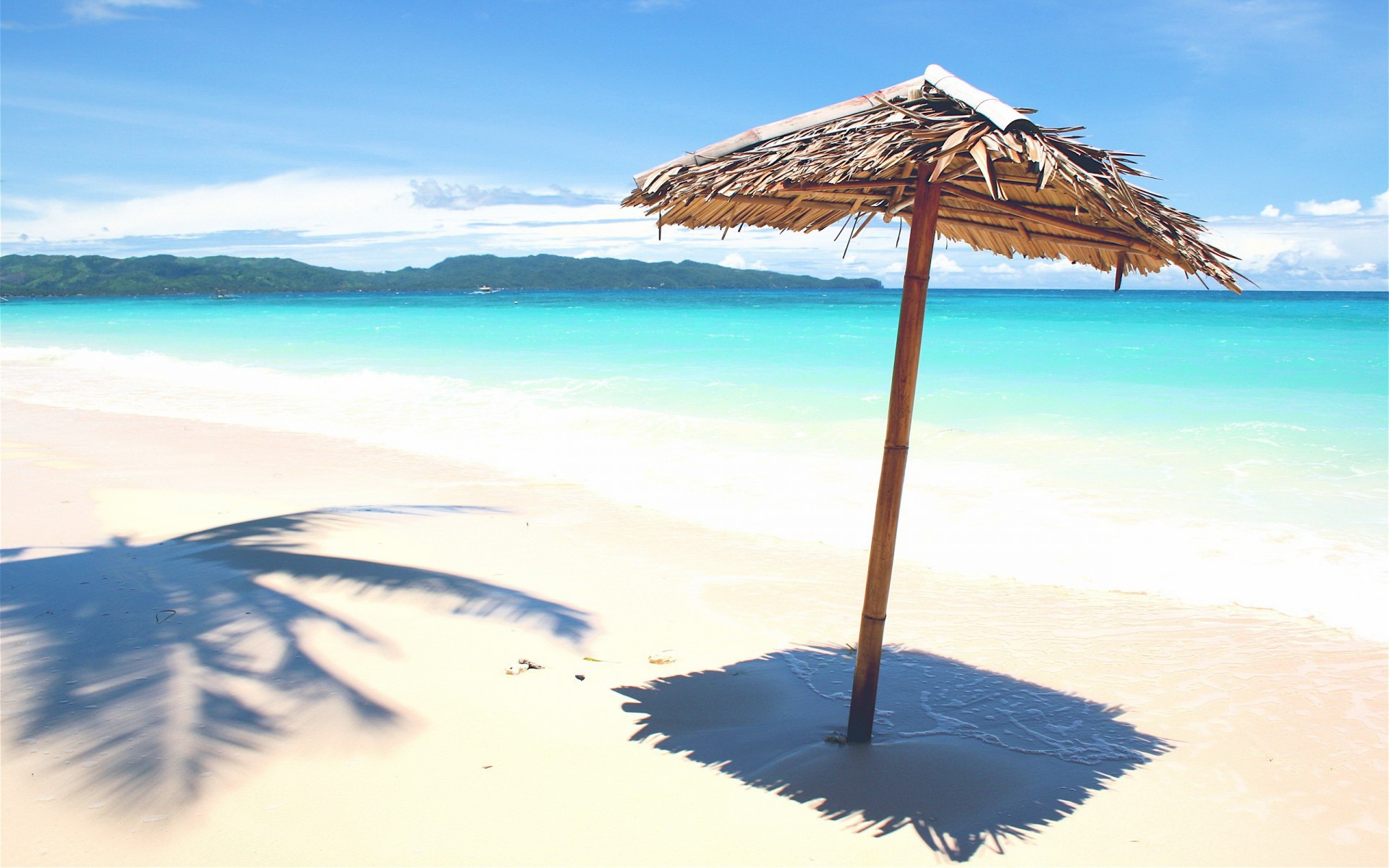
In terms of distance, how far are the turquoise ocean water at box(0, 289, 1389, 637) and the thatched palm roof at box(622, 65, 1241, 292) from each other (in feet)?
9.76

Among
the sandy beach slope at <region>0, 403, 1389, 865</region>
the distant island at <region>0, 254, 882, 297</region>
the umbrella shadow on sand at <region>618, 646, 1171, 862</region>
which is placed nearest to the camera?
the sandy beach slope at <region>0, 403, 1389, 865</region>

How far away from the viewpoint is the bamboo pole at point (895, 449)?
9.18 feet

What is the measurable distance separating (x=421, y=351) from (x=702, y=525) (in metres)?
19.4

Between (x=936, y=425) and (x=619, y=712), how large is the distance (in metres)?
9.25

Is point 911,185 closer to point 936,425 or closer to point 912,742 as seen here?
point 912,742

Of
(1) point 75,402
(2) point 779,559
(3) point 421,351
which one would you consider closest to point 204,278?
(3) point 421,351

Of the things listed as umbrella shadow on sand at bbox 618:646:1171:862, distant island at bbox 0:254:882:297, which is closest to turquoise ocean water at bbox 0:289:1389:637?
umbrella shadow on sand at bbox 618:646:1171:862

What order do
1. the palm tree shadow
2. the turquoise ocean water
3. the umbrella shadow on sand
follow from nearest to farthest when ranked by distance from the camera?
the umbrella shadow on sand, the palm tree shadow, the turquoise ocean water

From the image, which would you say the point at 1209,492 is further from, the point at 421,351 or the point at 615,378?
the point at 421,351

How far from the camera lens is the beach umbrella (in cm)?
254

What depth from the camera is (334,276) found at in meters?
112

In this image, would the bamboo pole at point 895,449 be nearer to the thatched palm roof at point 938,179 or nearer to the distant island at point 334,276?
the thatched palm roof at point 938,179

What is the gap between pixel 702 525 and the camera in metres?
6.54

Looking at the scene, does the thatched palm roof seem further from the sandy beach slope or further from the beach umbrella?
the sandy beach slope
